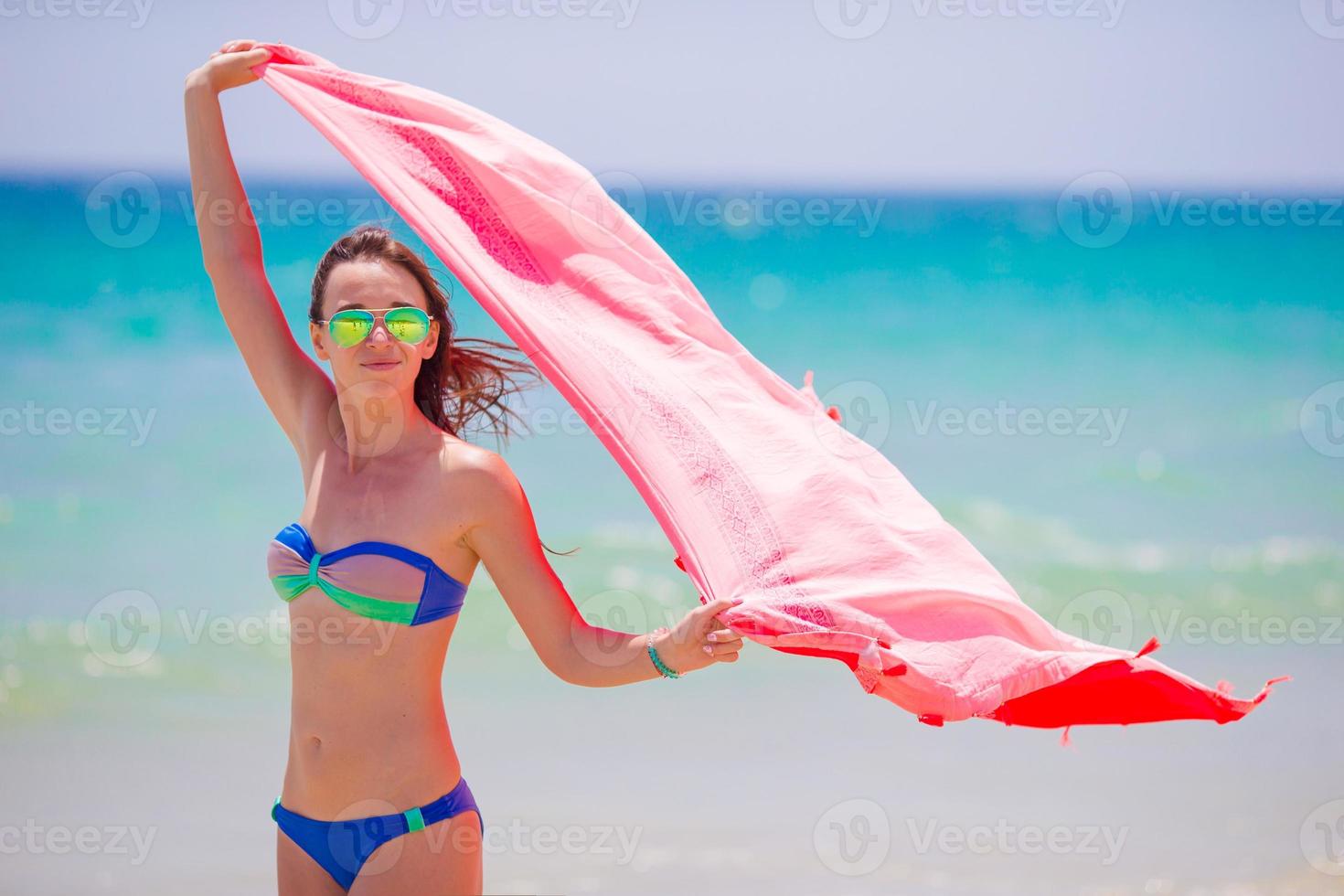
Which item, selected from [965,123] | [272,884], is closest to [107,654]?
[272,884]

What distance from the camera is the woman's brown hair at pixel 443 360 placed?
2553 mm

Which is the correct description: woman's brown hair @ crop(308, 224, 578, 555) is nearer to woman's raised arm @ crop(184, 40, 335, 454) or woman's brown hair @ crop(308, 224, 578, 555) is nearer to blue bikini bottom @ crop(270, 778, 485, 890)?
woman's raised arm @ crop(184, 40, 335, 454)

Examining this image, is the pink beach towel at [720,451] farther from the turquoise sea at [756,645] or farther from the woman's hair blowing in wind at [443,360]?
the turquoise sea at [756,645]

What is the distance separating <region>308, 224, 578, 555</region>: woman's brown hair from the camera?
255 cm

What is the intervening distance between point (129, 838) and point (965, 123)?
13593mm

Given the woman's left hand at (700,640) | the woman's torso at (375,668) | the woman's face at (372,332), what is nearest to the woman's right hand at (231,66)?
the woman's face at (372,332)

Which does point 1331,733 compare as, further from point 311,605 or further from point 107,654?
point 107,654

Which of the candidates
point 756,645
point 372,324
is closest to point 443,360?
point 372,324

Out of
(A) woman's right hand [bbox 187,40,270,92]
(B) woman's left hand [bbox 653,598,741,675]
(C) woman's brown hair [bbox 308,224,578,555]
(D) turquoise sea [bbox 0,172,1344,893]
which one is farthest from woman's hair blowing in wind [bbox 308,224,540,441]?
(B) woman's left hand [bbox 653,598,741,675]

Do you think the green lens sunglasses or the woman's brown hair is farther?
the woman's brown hair

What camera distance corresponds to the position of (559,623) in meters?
2.43

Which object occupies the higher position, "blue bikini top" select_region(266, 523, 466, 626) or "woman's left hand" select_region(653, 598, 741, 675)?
"blue bikini top" select_region(266, 523, 466, 626)

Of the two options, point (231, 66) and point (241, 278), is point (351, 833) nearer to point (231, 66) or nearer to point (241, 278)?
point (241, 278)

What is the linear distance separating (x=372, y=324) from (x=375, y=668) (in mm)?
648
